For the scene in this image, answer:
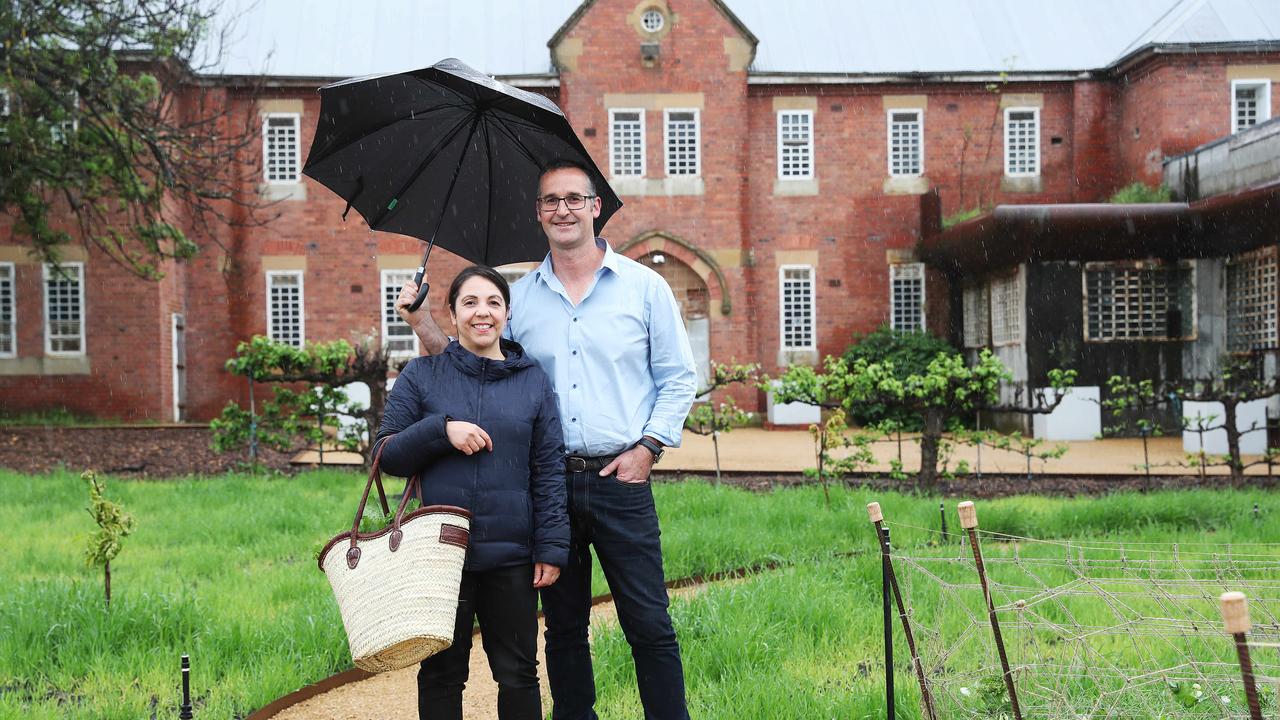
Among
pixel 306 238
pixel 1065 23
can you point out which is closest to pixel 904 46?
pixel 1065 23

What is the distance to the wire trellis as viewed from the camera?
3055mm

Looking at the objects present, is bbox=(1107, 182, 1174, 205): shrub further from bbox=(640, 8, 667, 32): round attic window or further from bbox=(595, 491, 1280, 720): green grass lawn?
bbox=(595, 491, 1280, 720): green grass lawn

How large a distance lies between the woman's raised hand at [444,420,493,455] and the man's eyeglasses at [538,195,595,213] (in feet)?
2.88

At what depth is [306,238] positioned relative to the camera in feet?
62.6

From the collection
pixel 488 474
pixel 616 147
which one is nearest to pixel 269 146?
pixel 616 147

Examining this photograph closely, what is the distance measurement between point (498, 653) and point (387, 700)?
1664 millimetres

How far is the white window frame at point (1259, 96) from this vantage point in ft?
59.5

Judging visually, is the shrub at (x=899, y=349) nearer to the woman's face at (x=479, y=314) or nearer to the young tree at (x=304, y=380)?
the young tree at (x=304, y=380)

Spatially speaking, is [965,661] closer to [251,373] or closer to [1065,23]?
[251,373]

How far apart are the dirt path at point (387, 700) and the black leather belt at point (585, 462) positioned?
1449 millimetres

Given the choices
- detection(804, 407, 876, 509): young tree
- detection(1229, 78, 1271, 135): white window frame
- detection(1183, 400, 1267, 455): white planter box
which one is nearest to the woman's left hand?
detection(804, 407, 876, 509): young tree

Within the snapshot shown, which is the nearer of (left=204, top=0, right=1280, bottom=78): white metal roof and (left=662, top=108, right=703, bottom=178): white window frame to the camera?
A: (left=662, top=108, right=703, bottom=178): white window frame

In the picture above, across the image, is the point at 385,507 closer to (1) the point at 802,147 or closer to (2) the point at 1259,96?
(1) the point at 802,147

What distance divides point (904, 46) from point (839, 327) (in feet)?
21.2
